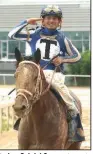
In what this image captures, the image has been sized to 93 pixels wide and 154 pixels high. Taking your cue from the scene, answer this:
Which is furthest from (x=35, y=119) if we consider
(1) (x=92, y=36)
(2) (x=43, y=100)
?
(1) (x=92, y=36)

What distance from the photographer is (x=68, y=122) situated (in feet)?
19.2

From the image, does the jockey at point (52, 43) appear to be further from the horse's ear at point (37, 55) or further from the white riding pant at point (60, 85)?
the horse's ear at point (37, 55)

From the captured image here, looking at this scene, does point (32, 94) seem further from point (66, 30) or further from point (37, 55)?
point (66, 30)

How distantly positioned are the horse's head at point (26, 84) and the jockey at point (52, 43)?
657mm

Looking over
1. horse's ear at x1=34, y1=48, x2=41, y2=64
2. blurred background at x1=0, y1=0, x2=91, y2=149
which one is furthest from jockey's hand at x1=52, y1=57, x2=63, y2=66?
blurred background at x1=0, y1=0, x2=91, y2=149

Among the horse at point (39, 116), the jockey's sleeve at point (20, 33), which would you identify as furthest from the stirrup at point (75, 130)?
the jockey's sleeve at point (20, 33)

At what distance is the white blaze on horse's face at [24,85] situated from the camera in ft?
15.6

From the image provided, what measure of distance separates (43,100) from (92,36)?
2.36 m

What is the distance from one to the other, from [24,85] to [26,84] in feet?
0.09

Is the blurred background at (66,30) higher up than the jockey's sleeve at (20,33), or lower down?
lower down

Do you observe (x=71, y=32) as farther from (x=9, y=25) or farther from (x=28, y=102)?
(x=28, y=102)

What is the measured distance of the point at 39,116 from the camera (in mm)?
5359

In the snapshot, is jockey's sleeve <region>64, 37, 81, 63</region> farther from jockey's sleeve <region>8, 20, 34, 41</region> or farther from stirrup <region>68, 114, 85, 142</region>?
stirrup <region>68, 114, 85, 142</region>

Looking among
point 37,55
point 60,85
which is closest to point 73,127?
point 60,85
